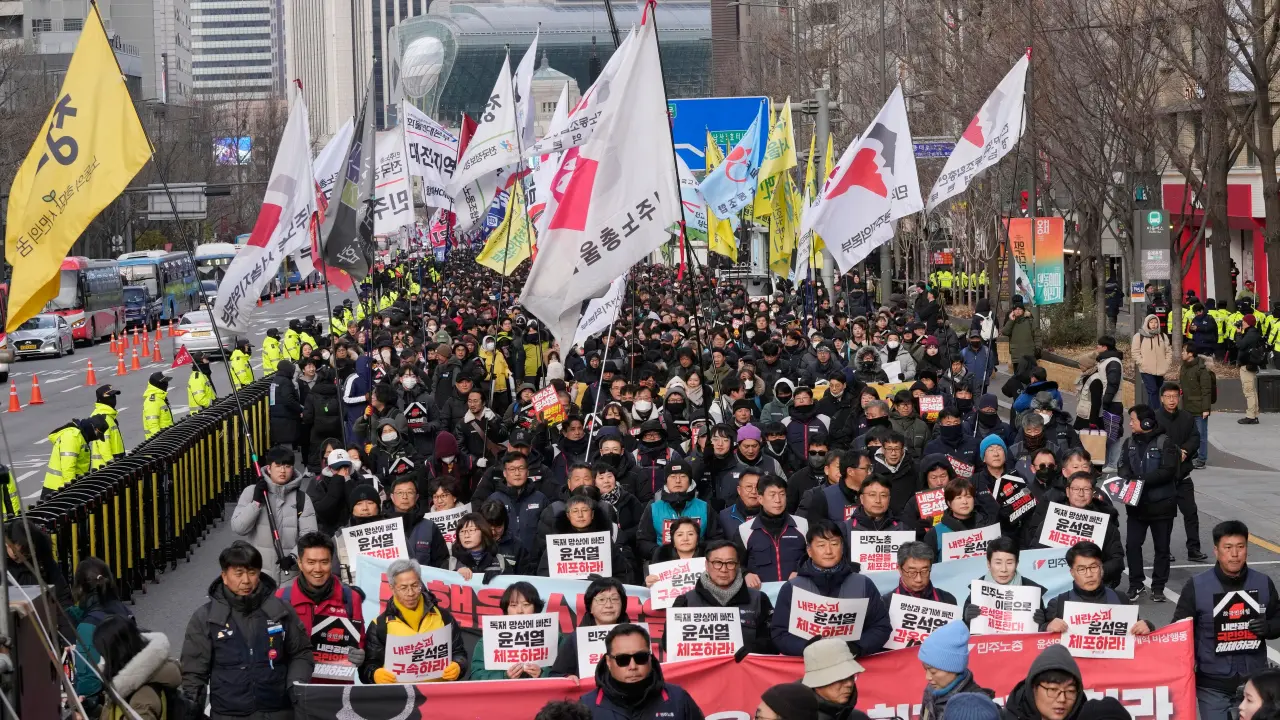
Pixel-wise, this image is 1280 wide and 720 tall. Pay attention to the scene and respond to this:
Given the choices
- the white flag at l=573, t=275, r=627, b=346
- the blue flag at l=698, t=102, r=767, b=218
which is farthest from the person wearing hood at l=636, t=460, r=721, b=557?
the blue flag at l=698, t=102, r=767, b=218

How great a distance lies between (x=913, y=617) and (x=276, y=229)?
28.3 ft

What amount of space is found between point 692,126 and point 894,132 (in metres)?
20.8

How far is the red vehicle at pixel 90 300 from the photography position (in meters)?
53.1

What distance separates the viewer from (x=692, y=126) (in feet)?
133

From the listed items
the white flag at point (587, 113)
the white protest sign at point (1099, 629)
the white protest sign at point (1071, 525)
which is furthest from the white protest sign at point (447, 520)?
the white protest sign at point (1099, 629)

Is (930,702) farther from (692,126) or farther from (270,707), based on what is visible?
(692,126)

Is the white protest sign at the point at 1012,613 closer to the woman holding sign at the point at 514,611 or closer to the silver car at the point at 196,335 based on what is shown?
the woman holding sign at the point at 514,611

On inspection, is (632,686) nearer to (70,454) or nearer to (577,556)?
(577,556)

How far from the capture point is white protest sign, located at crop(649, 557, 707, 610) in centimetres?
960

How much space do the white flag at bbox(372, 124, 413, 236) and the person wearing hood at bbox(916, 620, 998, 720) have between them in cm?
1757

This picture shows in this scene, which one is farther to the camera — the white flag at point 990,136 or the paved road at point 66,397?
the paved road at point 66,397

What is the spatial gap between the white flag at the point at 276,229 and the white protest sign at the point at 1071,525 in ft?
21.1

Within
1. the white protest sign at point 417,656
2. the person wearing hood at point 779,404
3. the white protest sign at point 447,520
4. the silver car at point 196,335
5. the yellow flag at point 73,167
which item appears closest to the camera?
the yellow flag at point 73,167

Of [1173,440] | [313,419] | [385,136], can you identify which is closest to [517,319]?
[385,136]
